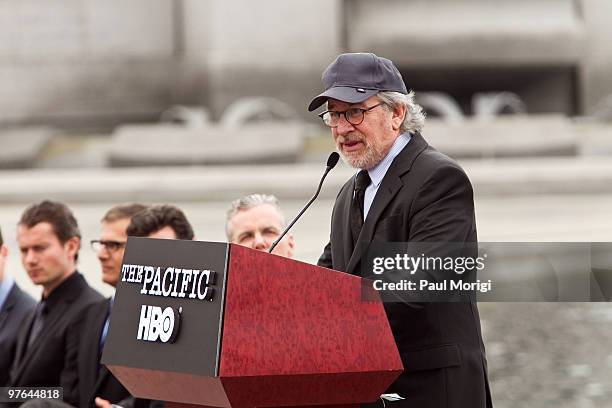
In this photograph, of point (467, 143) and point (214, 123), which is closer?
point (467, 143)

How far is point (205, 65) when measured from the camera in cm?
1758

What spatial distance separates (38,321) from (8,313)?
38 cm

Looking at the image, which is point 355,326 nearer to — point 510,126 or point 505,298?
point 505,298

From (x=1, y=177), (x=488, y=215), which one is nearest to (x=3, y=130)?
(x=1, y=177)

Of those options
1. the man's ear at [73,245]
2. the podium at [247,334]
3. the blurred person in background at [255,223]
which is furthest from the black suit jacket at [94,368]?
the podium at [247,334]

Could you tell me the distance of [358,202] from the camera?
3.31 meters

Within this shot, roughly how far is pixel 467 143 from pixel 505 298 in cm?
1133

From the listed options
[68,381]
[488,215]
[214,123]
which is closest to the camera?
[68,381]

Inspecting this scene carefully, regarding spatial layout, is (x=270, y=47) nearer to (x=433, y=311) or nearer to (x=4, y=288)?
(x=4, y=288)

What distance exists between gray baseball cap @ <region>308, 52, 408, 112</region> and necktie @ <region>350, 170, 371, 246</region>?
0.79 feet

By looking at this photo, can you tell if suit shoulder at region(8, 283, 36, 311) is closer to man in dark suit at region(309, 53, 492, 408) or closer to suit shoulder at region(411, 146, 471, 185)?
man in dark suit at region(309, 53, 492, 408)

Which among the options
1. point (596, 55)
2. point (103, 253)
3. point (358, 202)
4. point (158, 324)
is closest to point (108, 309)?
point (103, 253)

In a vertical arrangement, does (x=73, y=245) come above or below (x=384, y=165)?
above

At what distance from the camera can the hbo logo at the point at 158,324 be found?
9.17 feet
